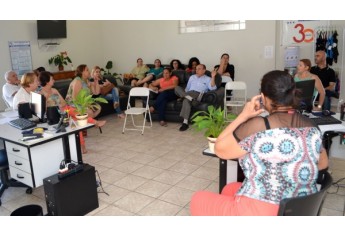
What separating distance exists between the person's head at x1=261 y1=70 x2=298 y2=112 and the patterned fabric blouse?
0.16 m

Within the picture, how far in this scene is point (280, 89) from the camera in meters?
1.63

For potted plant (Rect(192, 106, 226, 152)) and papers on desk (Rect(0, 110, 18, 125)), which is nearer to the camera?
potted plant (Rect(192, 106, 226, 152))

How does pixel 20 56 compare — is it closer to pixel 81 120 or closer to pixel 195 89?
pixel 195 89

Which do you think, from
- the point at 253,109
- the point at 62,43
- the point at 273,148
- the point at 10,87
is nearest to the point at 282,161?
the point at 273,148

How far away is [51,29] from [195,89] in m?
4.98

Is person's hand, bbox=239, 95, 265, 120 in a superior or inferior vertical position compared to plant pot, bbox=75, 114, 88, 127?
superior

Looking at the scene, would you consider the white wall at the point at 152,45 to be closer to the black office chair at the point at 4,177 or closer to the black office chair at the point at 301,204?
the black office chair at the point at 4,177

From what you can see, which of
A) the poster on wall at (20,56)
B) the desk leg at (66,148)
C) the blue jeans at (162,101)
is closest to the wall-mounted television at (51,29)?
the poster on wall at (20,56)

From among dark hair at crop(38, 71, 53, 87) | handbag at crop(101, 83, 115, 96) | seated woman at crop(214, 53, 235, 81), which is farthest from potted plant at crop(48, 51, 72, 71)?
dark hair at crop(38, 71, 53, 87)

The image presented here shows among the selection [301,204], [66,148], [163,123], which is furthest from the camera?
[163,123]

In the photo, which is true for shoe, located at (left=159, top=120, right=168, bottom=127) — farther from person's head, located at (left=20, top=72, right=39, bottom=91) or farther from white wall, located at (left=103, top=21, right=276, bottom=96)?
white wall, located at (left=103, top=21, right=276, bottom=96)

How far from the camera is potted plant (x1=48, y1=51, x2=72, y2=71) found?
352 inches
